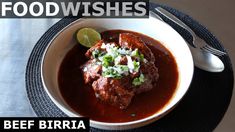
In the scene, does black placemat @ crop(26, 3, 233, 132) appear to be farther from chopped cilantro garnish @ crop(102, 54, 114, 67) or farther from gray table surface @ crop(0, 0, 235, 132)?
chopped cilantro garnish @ crop(102, 54, 114, 67)

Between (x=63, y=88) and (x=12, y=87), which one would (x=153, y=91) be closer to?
(x=63, y=88)

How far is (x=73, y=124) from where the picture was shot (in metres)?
1.21

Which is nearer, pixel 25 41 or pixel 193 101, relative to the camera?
pixel 193 101

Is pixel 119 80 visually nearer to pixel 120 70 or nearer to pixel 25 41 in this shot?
pixel 120 70

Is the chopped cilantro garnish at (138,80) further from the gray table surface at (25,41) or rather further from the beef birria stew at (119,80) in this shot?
the gray table surface at (25,41)

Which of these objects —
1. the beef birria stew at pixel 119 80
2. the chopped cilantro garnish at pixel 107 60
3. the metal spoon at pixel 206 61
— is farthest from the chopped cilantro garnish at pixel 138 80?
the metal spoon at pixel 206 61

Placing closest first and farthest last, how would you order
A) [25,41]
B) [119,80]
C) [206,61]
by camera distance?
[119,80] < [206,61] < [25,41]

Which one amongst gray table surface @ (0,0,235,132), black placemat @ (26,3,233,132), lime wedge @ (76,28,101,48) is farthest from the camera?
lime wedge @ (76,28,101,48)

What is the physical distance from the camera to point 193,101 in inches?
49.1

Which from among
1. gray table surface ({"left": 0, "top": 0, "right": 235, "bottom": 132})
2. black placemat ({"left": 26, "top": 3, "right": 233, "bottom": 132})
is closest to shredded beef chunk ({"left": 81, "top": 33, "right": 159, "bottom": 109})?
black placemat ({"left": 26, "top": 3, "right": 233, "bottom": 132})

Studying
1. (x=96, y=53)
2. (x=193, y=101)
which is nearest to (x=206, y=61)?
(x=193, y=101)

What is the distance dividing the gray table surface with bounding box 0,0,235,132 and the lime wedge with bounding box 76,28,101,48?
231 millimetres

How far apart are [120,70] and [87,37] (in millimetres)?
253

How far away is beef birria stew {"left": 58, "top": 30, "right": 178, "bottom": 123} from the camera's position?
122 centimetres
